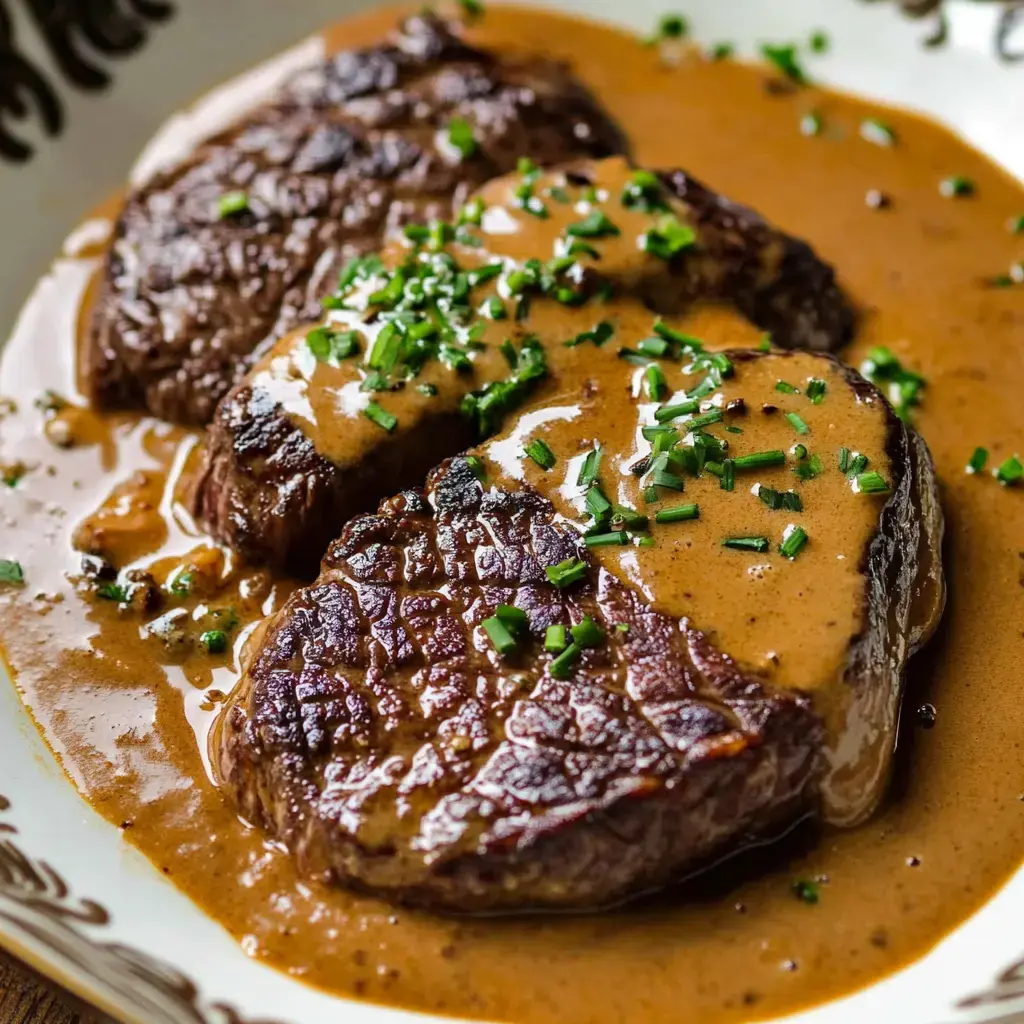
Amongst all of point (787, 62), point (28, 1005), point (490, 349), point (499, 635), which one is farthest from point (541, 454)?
point (787, 62)

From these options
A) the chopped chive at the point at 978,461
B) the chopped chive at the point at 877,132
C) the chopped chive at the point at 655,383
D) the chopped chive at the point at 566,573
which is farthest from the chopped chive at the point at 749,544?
the chopped chive at the point at 877,132

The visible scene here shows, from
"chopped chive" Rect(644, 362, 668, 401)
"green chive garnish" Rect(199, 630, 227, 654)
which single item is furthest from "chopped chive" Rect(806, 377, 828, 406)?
"green chive garnish" Rect(199, 630, 227, 654)

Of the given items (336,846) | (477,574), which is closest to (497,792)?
(336,846)

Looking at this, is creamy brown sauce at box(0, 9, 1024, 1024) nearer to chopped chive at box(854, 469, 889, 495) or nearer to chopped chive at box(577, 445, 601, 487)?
chopped chive at box(854, 469, 889, 495)

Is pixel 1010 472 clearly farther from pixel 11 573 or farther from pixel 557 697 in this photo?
pixel 11 573

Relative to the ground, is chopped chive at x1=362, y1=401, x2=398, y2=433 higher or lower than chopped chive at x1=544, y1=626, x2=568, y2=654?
higher
